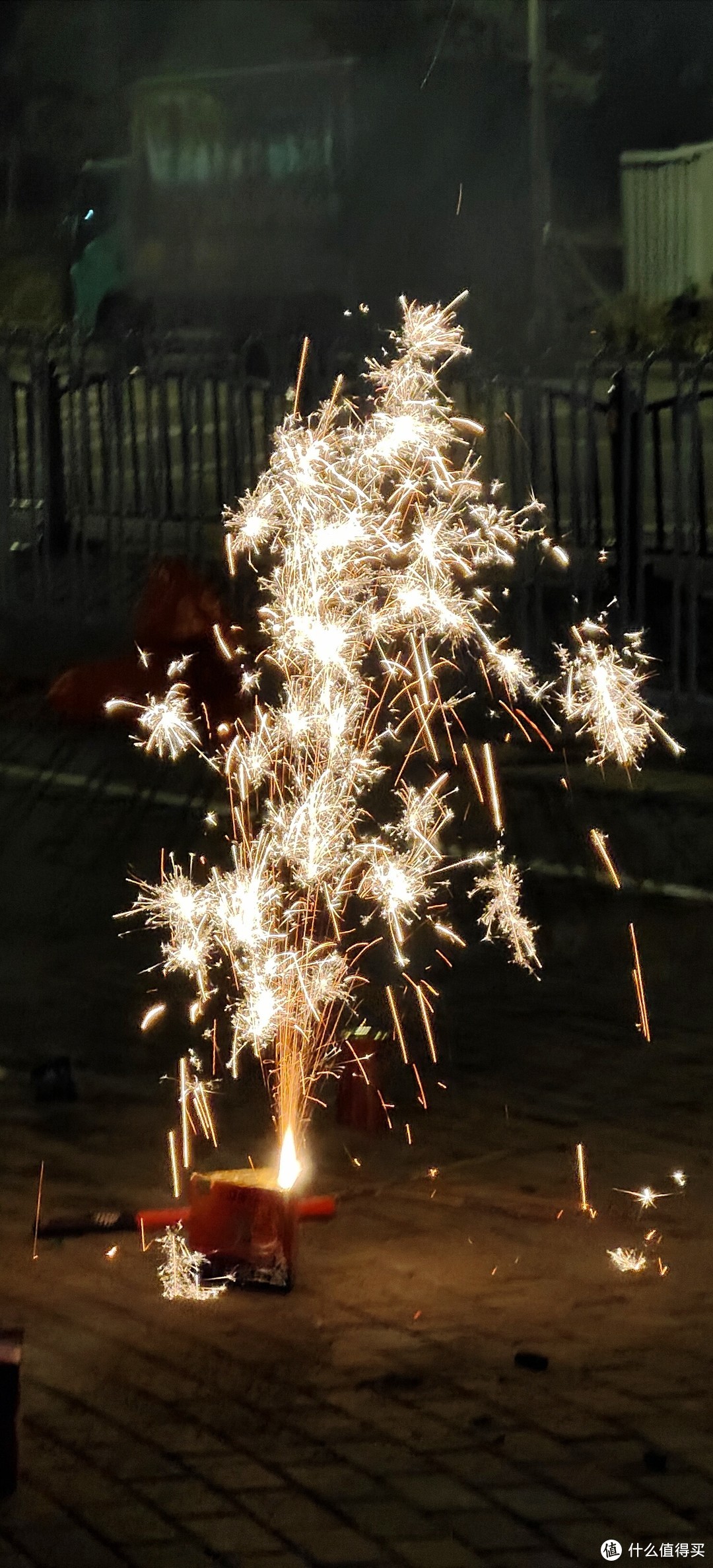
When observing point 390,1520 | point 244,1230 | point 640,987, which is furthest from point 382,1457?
point 640,987

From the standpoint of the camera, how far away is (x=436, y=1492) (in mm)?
4250

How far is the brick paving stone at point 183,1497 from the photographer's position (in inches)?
165

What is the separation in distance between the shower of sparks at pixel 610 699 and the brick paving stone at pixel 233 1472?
14.4 ft

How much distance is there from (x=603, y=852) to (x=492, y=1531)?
6133mm

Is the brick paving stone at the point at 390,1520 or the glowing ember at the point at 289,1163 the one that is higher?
the glowing ember at the point at 289,1163

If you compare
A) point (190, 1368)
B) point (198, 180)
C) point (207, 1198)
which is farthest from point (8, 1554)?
point (198, 180)

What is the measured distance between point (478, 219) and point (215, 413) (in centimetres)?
2571

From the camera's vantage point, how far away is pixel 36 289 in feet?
127

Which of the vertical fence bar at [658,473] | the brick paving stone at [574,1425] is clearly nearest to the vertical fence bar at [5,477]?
the vertical fence bar at [658,473]

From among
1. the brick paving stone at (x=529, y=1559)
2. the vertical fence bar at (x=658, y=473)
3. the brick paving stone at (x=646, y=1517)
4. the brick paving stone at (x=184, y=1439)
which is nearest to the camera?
the brick paving stone at (x=529, y=1559)

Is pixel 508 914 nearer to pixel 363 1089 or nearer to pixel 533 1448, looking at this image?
pixel 363 1089

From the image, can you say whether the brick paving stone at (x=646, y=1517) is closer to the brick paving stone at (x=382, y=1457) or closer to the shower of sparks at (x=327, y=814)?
the brick paving stone at (x=382, y=1457)

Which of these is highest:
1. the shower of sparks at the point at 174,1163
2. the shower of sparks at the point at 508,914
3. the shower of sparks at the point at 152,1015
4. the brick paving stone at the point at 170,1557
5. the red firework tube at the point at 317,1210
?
the shower of sparks at the point at 508,914

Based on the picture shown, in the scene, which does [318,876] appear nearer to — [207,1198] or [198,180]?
[207,1198]
